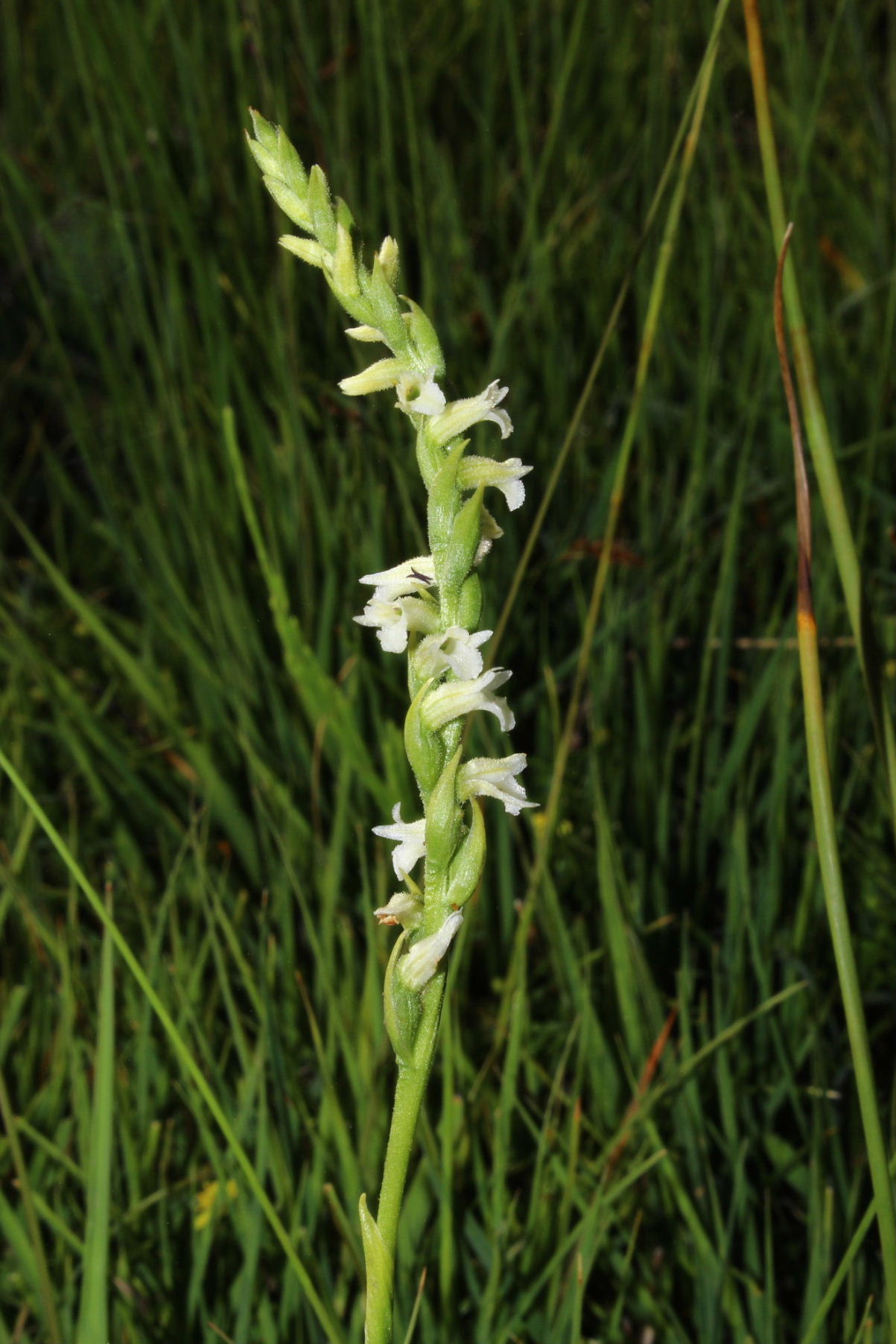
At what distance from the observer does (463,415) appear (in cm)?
76

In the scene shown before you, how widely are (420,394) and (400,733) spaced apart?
2.70 feet

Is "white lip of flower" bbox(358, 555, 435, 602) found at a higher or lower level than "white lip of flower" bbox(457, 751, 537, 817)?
higher

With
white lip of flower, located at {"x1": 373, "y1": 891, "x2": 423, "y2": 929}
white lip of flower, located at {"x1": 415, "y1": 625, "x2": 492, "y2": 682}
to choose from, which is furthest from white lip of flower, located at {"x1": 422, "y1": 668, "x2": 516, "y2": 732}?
white lip of flower, located at {"x1": 373, "y1": 891, "x2": 423, "y2": 929}

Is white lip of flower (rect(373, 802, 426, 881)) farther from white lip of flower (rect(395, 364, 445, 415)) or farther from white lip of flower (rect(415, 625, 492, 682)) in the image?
white lip of flower (rect(395, 364, 445, 415))

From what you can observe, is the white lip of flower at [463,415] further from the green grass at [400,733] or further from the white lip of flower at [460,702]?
the green grass at [400,733]

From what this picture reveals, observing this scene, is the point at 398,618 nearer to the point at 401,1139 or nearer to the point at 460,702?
the point at 460,702

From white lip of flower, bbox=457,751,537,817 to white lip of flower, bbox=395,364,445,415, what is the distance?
0.22 meters

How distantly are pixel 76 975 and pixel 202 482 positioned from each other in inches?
34.7

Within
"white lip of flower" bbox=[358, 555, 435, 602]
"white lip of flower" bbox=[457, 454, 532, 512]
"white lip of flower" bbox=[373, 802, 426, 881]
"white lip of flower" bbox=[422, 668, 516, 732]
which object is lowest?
"white lip of flower" bbox=[373, 802, 426, 881]

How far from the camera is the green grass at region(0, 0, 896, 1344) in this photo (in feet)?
3.63

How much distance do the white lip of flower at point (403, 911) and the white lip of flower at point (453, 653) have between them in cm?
14

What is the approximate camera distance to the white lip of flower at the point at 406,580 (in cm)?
77

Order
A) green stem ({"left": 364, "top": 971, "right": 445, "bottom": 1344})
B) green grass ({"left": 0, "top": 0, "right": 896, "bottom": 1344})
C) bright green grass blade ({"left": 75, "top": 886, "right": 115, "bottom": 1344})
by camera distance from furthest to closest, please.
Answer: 1. green grass ({"left": 0, "top": 0, "right": 896, "bottom": 1344})
2. bright green grass blade ({"left": 75, "top": 886, "right": 115, "bottom": 1344})
3. green stem ({"left": 364, "top": 971, "right": 445, "bottom": 1344})

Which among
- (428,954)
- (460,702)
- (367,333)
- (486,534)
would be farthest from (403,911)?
(367,333)
